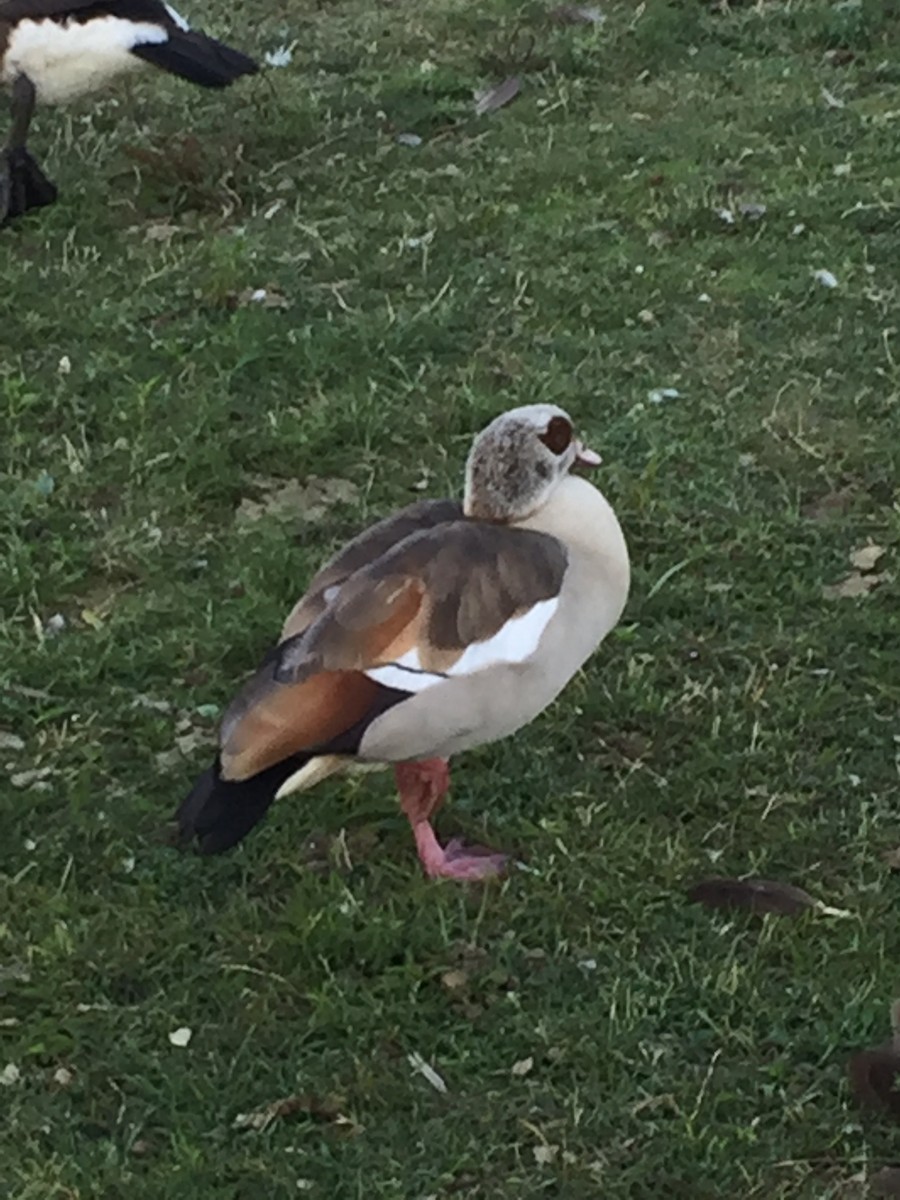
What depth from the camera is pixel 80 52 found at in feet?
24.5

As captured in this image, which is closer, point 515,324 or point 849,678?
point 849,678

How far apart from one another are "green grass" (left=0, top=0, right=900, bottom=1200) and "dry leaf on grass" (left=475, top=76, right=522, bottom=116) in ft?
0.28

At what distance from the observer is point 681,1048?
3463mm

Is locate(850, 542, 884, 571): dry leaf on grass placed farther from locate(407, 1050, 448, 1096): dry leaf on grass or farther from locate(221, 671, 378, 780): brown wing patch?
locate(407, 1050, 448, 1096): dry leaf on grass

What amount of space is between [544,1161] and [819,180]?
4990 mm

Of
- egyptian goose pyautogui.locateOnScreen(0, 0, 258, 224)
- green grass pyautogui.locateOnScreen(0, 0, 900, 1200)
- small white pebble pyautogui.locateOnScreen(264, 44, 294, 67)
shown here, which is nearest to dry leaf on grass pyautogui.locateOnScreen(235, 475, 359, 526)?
green grass pyautogui.locateOnScreen(0, 0, 900, 1200)

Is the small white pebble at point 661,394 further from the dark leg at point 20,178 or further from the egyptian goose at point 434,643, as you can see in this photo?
the dark leg at point 20,178

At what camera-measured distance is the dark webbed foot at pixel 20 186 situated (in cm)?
711

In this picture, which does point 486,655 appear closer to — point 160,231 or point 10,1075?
point 10,1075

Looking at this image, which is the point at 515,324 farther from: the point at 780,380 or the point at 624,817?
the point at 624,817

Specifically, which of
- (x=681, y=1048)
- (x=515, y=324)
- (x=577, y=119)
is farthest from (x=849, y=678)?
(x=577, y=119)

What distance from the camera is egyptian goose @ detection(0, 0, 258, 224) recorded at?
739 cm

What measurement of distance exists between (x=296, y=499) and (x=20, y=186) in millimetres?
2495

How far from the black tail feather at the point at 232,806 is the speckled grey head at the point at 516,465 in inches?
30.5
